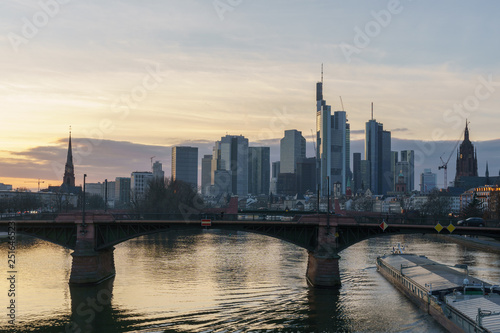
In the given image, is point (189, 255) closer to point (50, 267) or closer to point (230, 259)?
point (230, 259)

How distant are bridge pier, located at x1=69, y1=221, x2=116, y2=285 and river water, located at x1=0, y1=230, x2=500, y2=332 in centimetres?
190

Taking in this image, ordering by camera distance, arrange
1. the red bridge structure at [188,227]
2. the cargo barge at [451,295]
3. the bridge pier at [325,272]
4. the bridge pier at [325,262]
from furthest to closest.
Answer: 1. the red bridge structure at [188,227]
2. the bridge pier at [325,262]
3. the bridge pier at [325,272]
4. the cargo barge at [451,295]

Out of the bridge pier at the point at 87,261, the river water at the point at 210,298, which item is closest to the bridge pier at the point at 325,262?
the river water at the point at 210,298

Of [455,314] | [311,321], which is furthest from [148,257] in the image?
[455,314]

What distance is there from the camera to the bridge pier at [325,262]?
71.3 metres

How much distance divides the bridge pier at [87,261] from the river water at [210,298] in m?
1.90

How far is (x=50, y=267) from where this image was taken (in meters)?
86.5

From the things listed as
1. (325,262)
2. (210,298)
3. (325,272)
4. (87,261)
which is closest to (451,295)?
(325,272)

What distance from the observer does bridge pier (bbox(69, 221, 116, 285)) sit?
71.6 meters

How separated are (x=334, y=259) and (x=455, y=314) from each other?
918 inches

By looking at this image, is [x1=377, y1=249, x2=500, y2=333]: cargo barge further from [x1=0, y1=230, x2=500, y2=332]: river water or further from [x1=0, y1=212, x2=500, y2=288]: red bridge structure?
[x1=0, y1=212, x2=500, y2=288]: red bridge structure
